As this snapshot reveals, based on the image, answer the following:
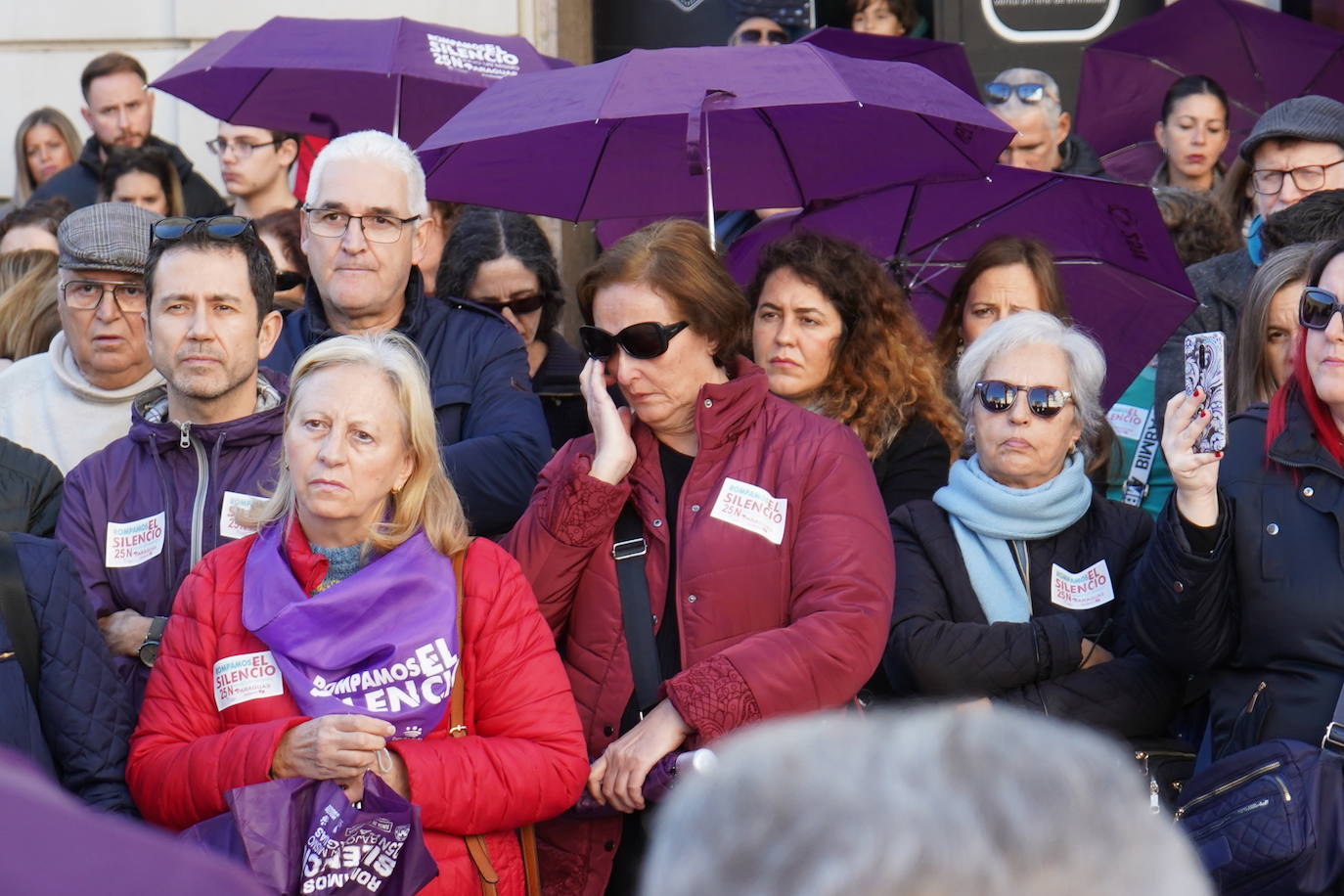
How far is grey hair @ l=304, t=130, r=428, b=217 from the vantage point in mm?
4762

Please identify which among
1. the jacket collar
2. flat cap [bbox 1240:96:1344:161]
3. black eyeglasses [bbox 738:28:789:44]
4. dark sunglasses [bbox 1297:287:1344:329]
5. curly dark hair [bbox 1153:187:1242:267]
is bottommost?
the jacket collar

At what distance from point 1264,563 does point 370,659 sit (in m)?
1.92

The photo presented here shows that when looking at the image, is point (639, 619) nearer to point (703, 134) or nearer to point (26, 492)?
point (26, 492)

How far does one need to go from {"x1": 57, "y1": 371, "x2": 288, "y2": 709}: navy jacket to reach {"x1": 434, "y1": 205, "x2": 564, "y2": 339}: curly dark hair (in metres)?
1.90

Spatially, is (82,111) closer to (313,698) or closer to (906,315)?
(906,315)

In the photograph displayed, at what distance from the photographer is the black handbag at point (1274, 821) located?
338 centimetres

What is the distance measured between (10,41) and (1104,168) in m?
5.53

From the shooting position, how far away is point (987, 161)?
516cm

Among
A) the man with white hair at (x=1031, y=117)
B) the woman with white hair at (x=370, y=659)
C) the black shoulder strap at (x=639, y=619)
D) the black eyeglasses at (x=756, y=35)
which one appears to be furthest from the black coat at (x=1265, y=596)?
the black eyeglasses at (x=756, y=35)

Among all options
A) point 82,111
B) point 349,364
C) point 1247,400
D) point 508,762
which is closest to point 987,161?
point 1247,400

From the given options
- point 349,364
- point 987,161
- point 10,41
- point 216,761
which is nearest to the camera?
point 216,761

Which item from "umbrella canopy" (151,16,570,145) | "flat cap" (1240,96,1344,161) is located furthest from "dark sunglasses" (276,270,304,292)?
"flat cap" (1240,96,1344,161)

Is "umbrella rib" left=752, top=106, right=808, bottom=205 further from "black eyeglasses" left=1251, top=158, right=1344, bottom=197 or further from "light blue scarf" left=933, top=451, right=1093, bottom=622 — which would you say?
"black eyeglasses" left=1251, top=158, right=1344, bottom=197

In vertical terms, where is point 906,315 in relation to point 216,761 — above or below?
above
